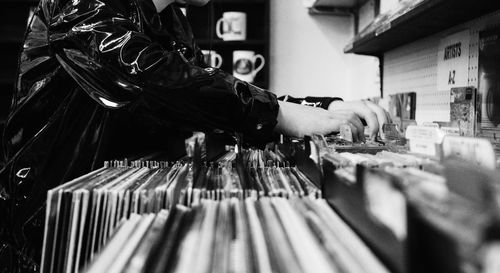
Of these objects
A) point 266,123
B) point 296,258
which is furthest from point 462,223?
point 266,123

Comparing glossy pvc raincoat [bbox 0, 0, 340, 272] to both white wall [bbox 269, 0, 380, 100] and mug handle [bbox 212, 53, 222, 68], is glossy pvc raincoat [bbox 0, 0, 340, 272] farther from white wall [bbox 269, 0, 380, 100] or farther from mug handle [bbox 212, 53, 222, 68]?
white wall [bbox 269, 0, 380, 100]

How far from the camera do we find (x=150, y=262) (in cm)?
37

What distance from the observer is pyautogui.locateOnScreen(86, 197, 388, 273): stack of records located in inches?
14.5

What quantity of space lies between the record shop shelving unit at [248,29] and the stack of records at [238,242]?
2.00 m

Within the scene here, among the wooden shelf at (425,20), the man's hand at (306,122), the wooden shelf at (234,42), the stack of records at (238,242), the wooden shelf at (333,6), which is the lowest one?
the stack of records at (238,242)

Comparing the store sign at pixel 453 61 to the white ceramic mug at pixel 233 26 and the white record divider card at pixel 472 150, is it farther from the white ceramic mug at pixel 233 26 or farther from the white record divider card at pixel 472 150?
the white ceramic mug at pixel 233 26

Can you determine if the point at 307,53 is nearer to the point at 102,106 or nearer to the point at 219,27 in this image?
the point at 219,27

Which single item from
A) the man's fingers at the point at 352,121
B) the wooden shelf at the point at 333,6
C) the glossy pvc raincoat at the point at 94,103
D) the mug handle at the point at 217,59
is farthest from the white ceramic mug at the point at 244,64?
the man's fingers at the point at 352,121

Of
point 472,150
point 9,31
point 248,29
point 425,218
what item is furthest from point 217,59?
point 425,218

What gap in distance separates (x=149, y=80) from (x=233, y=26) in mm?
1677

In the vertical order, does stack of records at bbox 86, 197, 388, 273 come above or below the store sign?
below

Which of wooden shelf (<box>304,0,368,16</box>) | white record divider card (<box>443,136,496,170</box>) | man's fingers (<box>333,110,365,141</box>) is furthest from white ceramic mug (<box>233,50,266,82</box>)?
white record divider card (<box>443,136,496,170</box>)

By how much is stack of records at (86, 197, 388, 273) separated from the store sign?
961 millimetres

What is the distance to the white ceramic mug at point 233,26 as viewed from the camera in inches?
91.7
